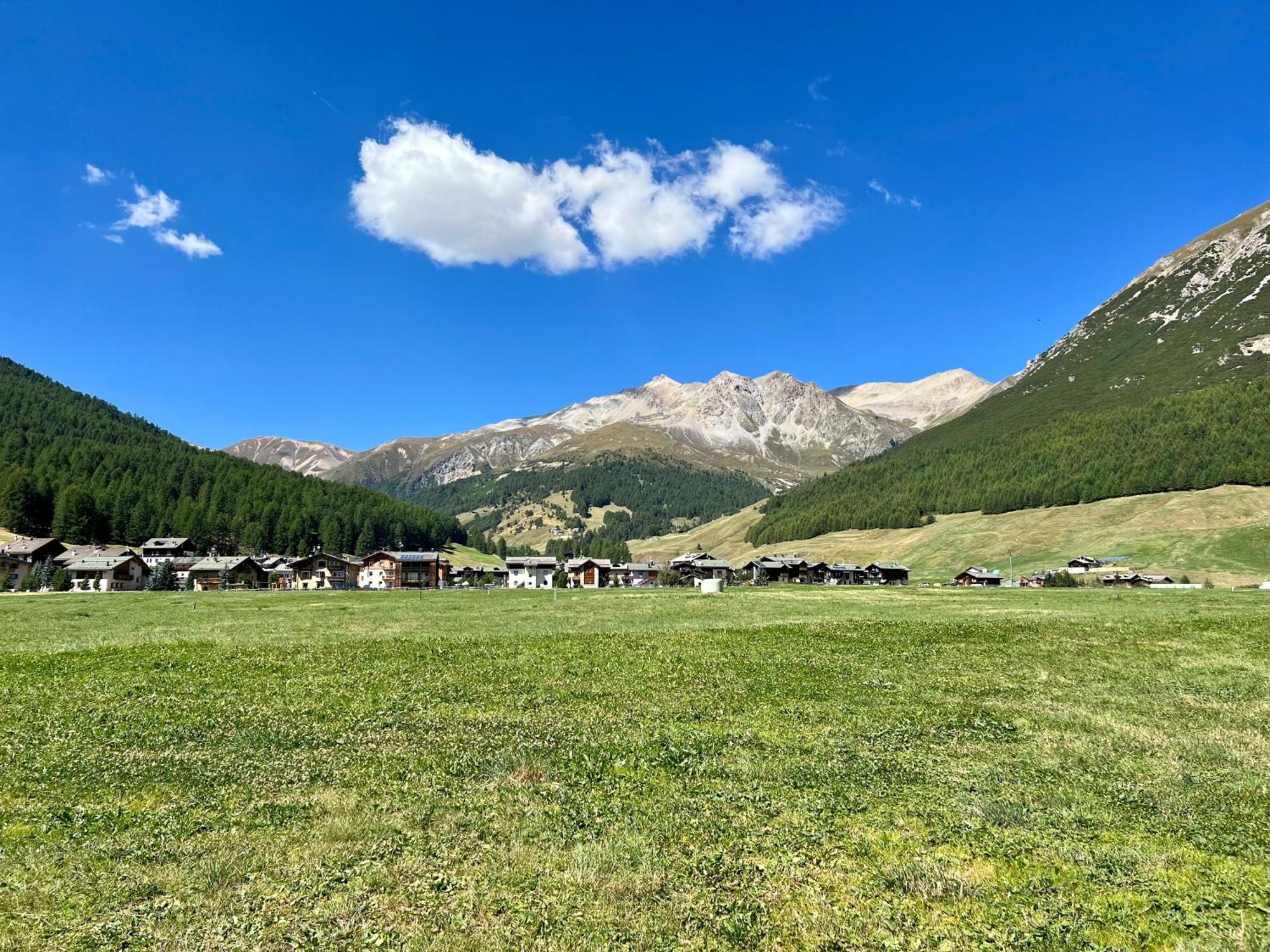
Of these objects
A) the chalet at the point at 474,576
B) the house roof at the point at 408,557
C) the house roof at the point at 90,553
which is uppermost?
the house roof at the point at 90,553

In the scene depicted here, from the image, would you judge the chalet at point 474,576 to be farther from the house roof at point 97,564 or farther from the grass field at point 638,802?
the grass field at point 638,802

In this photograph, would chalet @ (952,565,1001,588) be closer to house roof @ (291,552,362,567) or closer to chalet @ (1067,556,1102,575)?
chalet @ (1067,556,1102,575)

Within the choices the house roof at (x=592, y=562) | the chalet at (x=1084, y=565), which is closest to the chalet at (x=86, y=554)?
the house roof at (x=592, y=562)

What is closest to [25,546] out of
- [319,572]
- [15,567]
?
→ [15,567]

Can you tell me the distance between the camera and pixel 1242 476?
197 m

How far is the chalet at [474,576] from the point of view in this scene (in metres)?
190

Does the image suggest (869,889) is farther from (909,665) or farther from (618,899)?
(909,665)

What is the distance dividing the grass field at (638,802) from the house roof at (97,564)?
471 ft

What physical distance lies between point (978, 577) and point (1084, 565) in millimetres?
26737

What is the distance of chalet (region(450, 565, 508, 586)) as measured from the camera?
19025 centimetres

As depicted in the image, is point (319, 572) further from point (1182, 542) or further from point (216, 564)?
point (1182, 542)

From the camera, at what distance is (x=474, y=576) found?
197125 mm

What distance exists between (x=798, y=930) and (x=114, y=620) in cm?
5351

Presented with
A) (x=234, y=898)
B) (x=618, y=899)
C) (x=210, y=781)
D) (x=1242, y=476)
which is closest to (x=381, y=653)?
(x=210, y=781)
